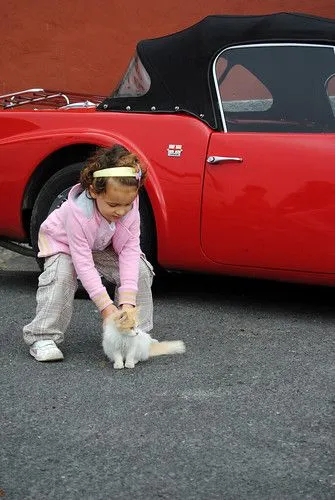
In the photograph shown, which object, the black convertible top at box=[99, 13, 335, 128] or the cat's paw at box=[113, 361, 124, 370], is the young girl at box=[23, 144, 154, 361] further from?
the black convertible top at box=[99, 13, 335, 128]

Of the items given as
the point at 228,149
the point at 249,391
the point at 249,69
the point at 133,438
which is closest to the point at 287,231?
the point at 228,149

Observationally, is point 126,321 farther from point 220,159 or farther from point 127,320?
point 220,159

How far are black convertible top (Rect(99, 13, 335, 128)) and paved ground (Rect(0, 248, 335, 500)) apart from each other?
3.40 feet

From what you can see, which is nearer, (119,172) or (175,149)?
(119,172)

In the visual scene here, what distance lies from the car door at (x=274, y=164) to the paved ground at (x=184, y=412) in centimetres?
39

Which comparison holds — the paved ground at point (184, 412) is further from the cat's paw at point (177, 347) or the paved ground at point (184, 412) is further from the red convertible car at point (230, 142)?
the red convertible car at point (230, 142)

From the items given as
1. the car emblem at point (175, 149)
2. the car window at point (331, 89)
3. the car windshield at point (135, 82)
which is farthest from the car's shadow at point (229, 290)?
the car window at point (331, 89)

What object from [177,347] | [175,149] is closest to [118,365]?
[177,347]

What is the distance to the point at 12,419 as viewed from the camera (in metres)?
3.59

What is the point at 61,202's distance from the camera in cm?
534

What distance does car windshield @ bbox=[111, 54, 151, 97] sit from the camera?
5.25 m

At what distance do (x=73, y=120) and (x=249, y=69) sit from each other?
0.96 meters

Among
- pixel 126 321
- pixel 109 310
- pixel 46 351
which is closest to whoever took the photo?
pixel 126 321

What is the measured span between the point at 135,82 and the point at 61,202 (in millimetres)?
723
